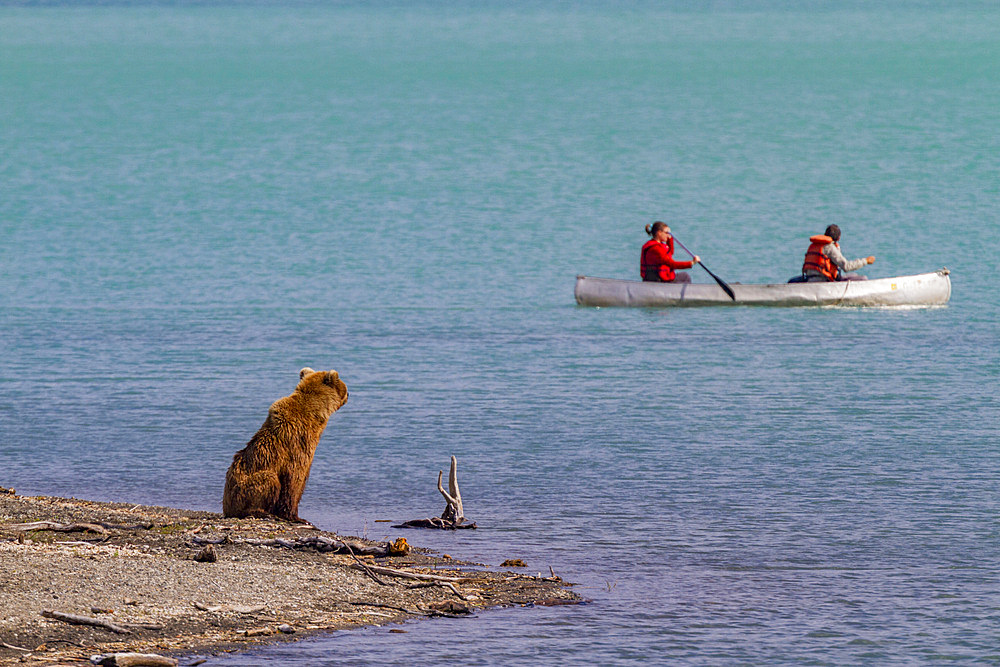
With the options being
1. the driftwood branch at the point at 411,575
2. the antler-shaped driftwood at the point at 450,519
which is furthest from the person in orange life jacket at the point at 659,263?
the driftwood branch at the point at 411,575

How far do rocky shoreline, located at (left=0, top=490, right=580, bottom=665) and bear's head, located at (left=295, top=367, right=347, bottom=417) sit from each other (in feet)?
2.83

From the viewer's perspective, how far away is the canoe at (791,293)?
28.1 metres

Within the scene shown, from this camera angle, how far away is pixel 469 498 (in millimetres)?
12656

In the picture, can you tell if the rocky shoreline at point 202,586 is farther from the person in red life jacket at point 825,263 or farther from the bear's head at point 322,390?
the person in red life jacket at point 825,263

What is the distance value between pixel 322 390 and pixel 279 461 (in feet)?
1.99

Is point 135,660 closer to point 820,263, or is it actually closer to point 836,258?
point 836,258

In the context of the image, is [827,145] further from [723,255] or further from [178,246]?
[178,246]

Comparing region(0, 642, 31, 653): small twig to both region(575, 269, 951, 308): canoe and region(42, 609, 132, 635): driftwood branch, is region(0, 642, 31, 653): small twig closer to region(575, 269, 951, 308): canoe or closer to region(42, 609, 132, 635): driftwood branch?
region(42, 609, 132, 635): driftwood branch

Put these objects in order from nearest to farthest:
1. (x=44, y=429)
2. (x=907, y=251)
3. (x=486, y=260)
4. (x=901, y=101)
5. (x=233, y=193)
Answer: (x=44, y=429), (x=486, y=260), (x=907, y=251), (x=233, y=193), (x=901, y=101)

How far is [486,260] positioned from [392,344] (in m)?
17.7

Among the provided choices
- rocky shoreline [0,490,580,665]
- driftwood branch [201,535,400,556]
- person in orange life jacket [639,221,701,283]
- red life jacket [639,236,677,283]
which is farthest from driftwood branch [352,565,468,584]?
red life jacket [639,236,677,283]

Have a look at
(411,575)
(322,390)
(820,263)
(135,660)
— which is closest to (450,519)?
(322,390)

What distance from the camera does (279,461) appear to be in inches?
402

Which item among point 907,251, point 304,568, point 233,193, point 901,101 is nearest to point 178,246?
point 233,193
